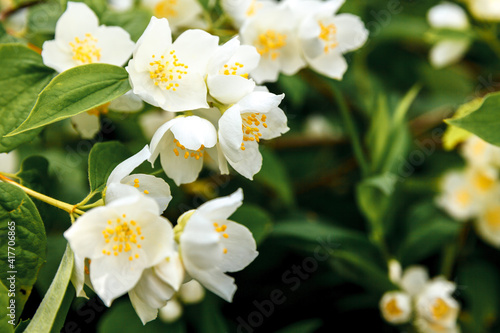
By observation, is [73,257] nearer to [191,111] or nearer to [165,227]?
[165,227]

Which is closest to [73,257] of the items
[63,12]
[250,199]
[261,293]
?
[63,12]

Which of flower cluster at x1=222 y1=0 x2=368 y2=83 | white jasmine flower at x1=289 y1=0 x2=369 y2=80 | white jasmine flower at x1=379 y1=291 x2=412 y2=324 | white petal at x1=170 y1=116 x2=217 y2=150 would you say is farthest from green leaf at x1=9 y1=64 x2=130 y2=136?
white jasmine flower at x1=379 y1=291 x2=412 y2=324

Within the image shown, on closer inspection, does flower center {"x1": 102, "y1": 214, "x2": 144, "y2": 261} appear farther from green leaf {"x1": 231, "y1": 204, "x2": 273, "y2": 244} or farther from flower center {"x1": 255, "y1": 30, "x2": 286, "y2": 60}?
flower center {"x1": 255, "y1": 30, "x2": 286, "y2": 60}

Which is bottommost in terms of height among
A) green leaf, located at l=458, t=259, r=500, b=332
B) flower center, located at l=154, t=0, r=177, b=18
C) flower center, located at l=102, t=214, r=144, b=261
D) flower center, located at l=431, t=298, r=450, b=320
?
green leaf, located at l=458, t=259, r=500, b=332

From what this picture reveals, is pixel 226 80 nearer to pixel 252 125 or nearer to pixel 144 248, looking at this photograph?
pixel 252 125

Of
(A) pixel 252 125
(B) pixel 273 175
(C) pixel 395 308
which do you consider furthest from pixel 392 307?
(A) pixel 252 125

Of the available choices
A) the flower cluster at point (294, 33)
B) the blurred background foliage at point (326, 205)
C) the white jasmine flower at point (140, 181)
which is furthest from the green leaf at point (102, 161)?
the flower cluster at point (294, 33)
